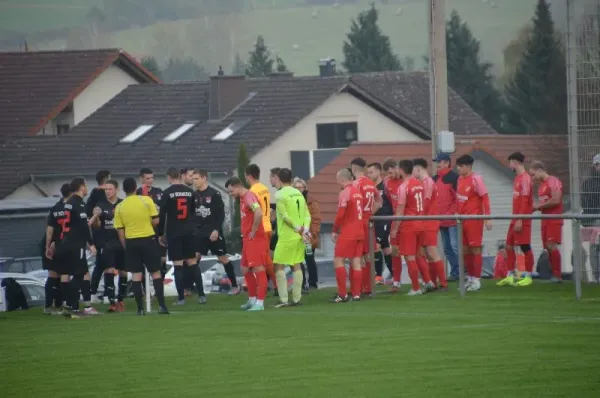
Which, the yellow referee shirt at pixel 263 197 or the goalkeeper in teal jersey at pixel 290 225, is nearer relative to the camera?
the goalkeeper in teal jersey at pixel 290 225

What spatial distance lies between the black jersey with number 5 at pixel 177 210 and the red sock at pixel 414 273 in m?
3.56

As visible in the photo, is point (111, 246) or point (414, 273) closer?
point (414, 273)

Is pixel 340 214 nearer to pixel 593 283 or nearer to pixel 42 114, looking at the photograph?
pixel 593 283

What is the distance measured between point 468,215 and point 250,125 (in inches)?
1571

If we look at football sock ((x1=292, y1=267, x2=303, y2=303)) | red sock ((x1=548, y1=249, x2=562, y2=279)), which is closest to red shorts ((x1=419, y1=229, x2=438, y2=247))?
red sock ((x1=548, y1=249, x2=562, y2=279))

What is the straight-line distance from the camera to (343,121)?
61.0 meters

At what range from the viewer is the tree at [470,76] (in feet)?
288

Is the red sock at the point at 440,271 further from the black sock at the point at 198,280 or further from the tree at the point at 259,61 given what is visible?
the tree at the point at 259,61

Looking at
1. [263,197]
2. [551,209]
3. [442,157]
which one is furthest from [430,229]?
[263,197]

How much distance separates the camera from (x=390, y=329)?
668 inches

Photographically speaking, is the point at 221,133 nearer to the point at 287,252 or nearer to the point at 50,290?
the point at 50,290

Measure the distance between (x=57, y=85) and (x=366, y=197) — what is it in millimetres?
48694

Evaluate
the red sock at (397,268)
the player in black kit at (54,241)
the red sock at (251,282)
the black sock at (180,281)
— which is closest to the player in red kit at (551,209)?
the red sock at (397,268)

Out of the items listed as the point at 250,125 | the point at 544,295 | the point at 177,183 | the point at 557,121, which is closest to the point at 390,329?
the point at 544,295
